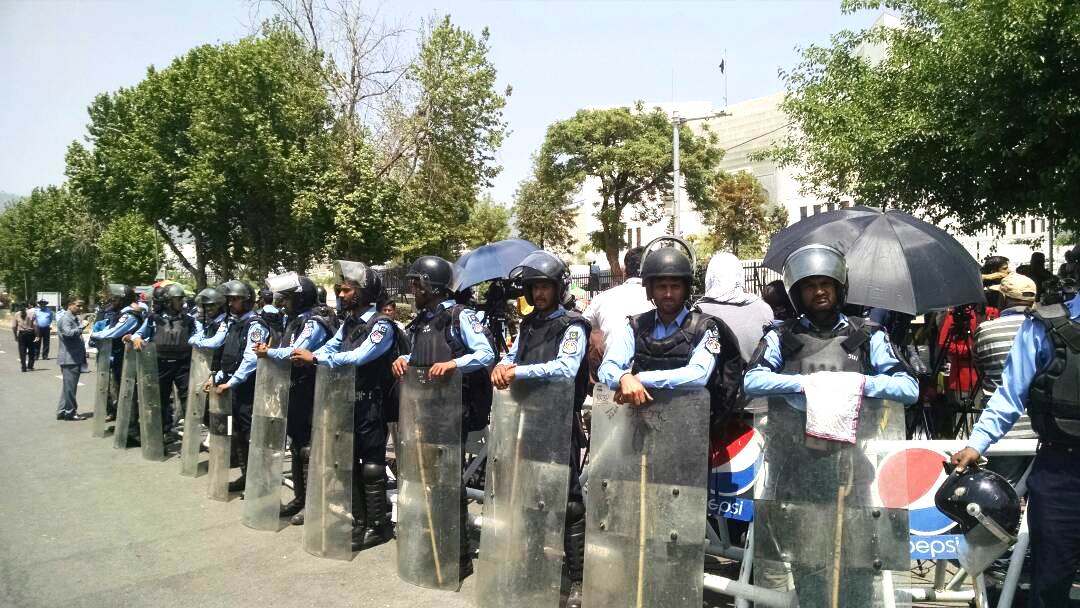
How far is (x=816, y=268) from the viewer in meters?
3.56

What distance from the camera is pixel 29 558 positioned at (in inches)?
235

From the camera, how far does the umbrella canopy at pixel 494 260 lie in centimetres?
789

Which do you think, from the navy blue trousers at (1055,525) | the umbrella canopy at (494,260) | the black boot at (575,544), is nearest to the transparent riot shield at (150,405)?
the umbrella canopy at (494,260)

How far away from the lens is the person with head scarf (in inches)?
205

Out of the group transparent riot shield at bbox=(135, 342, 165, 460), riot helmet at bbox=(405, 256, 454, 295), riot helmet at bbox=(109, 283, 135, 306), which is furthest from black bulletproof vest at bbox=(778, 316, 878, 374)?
riot helmet at bbox=(109, 283, 135, 306)

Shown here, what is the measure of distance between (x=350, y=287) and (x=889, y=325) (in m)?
3.89

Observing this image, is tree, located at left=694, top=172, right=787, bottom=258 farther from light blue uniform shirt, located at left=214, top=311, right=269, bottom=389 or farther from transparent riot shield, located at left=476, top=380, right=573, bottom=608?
transparent riot shield, located at left=476, top=380, right=573, bottom=608

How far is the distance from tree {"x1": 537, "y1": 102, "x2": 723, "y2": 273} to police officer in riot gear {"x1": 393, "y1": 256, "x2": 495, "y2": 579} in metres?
32.6

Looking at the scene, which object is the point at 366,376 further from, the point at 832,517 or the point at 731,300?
the point at 832,517

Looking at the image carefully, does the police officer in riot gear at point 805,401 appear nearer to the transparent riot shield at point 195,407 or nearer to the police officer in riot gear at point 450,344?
the police officer in riot gear at point 450,344

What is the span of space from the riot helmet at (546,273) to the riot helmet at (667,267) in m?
0.74

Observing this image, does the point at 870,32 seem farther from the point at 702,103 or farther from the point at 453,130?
the point at 702,103

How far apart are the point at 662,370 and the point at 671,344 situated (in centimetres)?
14

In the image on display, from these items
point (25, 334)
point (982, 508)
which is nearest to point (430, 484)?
point (982, 508)
